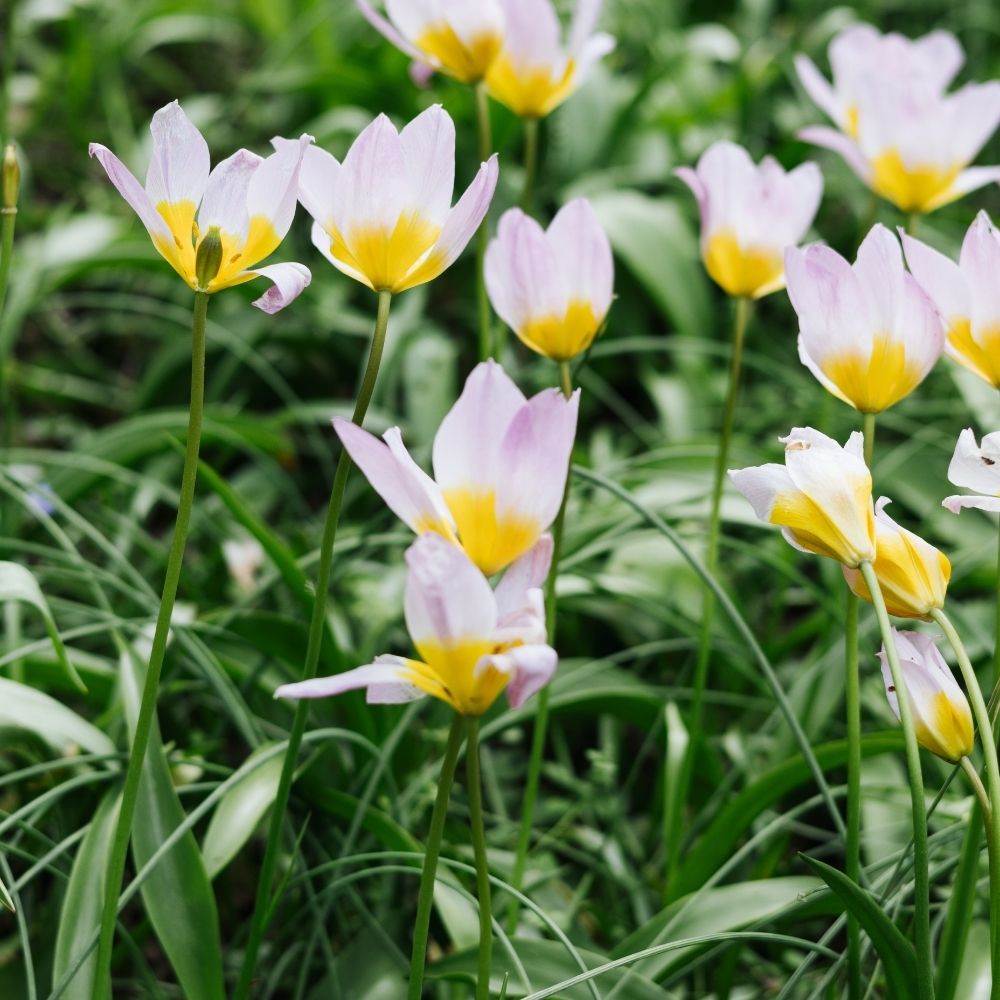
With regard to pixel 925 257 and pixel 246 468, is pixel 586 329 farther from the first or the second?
pixel 246 468

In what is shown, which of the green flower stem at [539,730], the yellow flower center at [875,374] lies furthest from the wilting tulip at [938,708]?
the green flower stem at [539,730]

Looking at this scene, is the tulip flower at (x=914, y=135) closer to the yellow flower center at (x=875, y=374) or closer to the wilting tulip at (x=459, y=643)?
the yellow flower center at (x=875, y=374)

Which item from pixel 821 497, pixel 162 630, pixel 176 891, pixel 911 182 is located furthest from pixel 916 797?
pixel 911 182

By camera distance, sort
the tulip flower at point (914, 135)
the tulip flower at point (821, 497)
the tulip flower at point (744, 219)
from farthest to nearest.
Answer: the tulip flower at point (914, 135), the tulip flower at point (744, 219), the tulip flower at point (821, 497)

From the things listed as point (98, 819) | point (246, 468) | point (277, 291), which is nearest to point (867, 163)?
point (277, 291)

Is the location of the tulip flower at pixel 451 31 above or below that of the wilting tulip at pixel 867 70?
above

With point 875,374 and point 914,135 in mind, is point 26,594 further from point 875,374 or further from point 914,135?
point 914,135
